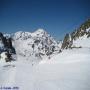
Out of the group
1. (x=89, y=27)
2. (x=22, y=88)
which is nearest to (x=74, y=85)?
(x=22, y=88)

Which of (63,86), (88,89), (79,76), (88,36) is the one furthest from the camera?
(88,36)

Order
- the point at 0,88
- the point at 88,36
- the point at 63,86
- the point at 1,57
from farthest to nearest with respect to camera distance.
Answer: the point at 1,57
the point at 88,36
the point at 0,88
the point at 63,86

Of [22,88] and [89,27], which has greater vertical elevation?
[89,27]

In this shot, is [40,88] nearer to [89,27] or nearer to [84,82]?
[84,82]

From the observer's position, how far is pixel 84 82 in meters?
20.1

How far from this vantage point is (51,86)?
19.4 metres

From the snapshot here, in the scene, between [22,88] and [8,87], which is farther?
[8,87]

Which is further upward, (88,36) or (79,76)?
(88,36)

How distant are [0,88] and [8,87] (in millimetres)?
990

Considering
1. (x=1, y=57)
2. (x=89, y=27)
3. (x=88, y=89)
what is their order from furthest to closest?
(x=1, y=57) < (x=89, y=27) < (x=88, y=89)

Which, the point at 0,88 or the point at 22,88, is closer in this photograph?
the point at 22,88

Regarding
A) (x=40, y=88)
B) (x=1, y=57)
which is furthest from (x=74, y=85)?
(x=1, y=57)

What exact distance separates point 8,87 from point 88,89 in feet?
32.7

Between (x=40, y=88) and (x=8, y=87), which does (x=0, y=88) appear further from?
(x=40, y=88)
